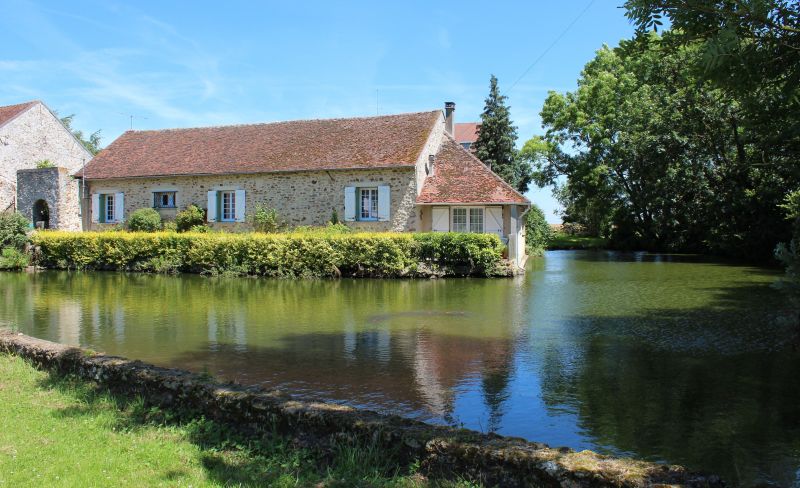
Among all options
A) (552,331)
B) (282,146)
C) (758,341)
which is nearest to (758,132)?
(758,341)

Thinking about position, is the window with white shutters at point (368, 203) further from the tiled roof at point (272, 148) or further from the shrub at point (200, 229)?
the shrub at point (200, 229)

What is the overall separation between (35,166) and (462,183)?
75.9 feet

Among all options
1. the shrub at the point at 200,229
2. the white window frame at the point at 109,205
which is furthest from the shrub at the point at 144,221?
the white window frame at the point at 109,205

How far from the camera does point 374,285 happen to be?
1705cm

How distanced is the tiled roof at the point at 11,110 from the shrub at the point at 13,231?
9.49 meters

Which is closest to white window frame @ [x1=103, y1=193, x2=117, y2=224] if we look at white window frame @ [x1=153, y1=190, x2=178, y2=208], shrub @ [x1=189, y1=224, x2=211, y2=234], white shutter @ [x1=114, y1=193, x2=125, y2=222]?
white shutter @ [x1=114, y1=193, x2=125, y2=222]

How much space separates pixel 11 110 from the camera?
31281mm

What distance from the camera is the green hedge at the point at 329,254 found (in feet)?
62.0

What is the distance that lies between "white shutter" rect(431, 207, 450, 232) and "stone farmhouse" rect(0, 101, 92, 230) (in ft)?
56.8

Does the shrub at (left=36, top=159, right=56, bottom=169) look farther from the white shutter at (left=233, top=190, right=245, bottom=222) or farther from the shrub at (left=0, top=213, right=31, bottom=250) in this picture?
the white shutter at (left=233, top=190, right=245, bottom=222)

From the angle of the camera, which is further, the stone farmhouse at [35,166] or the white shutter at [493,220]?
the stone farmhouse at [35,166]

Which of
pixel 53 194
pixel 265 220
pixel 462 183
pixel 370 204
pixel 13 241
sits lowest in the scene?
pixel 13 241

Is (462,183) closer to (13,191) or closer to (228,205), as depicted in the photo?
(228,205)

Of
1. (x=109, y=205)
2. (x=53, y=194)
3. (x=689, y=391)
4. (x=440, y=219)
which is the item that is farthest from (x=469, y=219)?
(x=53, y=194)
